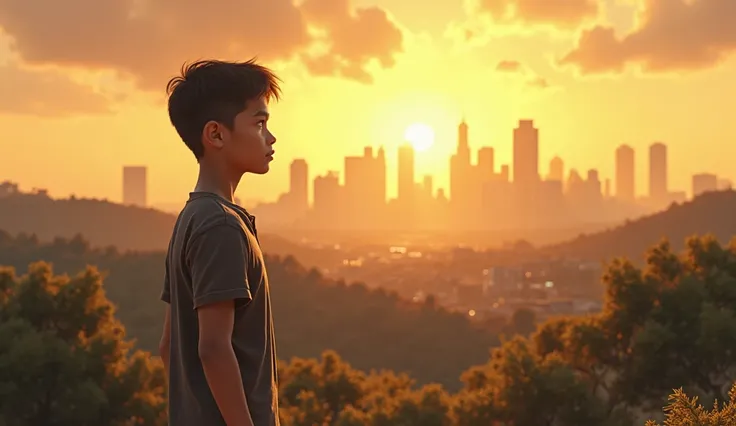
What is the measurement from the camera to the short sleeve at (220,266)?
2.85m

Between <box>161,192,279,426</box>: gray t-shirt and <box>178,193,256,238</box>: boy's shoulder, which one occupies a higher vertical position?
<box>178,193,256,238</box>: boy's shoulder

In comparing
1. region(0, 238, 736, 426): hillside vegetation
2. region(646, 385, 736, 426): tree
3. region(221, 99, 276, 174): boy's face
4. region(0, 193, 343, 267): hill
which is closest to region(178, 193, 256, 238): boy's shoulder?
region(221, 99, 276, 174): boy's face

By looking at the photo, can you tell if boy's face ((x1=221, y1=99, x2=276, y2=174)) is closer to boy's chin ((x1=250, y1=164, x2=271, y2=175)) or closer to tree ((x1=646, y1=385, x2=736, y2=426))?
boy's chin ((x1=250, y1=164, x2=271, y2=175))

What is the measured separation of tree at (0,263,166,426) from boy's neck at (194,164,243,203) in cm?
1836

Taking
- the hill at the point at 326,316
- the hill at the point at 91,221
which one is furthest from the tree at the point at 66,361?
the hill at the point at 91,221

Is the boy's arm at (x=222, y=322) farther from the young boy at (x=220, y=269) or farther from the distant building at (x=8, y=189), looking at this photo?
the distant building at (x=8, y=189)

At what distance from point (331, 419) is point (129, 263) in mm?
60655

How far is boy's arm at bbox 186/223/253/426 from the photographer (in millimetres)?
2857

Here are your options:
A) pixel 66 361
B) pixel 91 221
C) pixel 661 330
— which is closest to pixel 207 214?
pixel 66 361

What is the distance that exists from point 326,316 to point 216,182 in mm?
78968

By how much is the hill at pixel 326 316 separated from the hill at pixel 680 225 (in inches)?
1061

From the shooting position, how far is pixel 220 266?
2859 millimetres

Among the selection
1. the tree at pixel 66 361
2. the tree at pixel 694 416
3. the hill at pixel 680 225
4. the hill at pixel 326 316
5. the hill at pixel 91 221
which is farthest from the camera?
the hill at pixel 91 221

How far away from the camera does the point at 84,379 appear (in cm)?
2130
